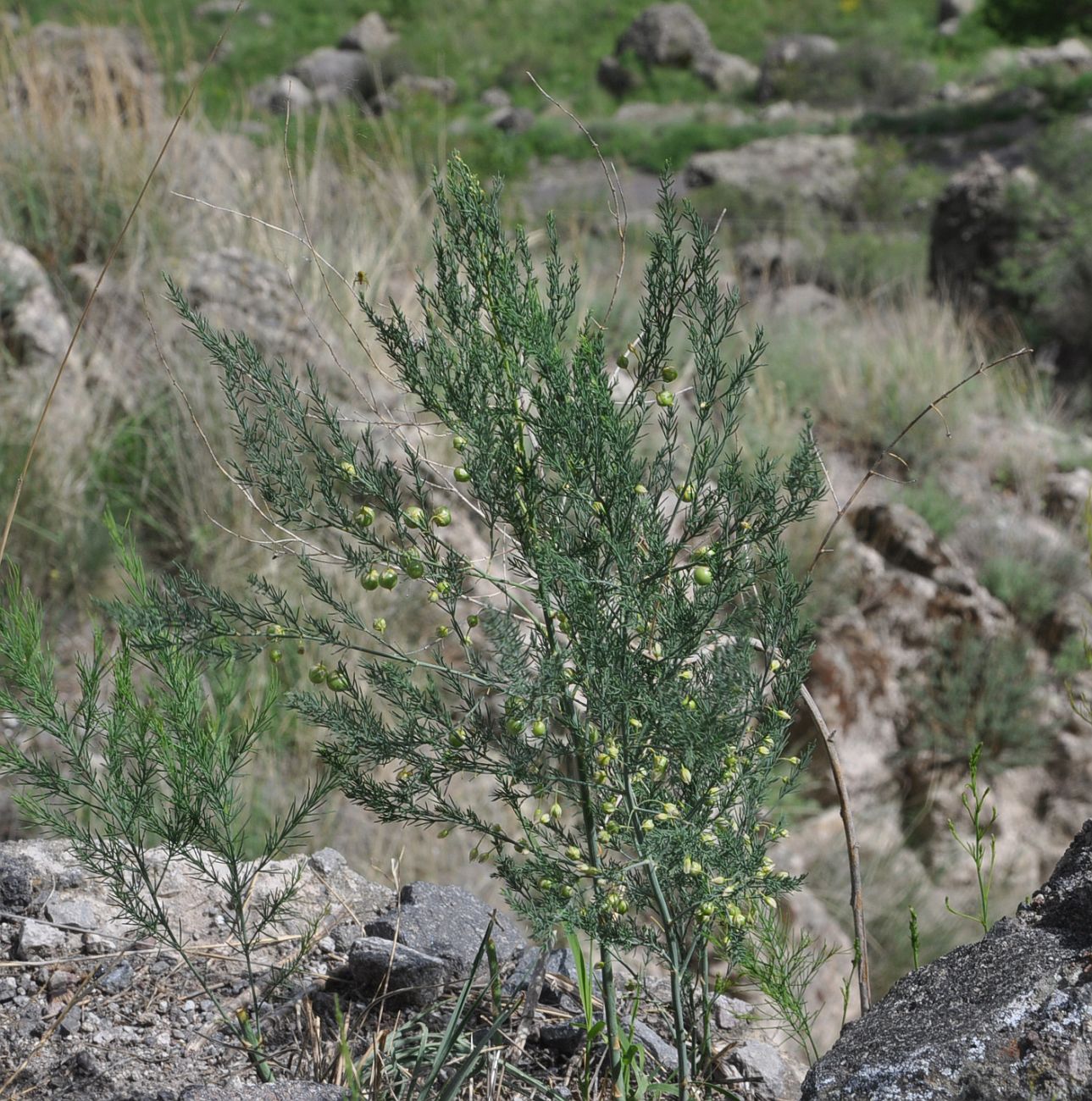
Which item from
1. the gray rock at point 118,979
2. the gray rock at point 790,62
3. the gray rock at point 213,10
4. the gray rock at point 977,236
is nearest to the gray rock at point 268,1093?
the gray rock at point 118,979

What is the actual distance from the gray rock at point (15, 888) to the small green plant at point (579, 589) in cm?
72

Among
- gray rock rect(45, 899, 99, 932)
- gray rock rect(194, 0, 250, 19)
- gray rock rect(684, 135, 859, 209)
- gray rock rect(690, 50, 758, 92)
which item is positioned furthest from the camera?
gray rock rect(690, 50, 758, 92)

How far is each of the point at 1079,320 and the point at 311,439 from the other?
25.4ft

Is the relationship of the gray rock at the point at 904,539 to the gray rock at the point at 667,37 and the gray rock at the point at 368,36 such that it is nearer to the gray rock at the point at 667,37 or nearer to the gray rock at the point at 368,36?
the gray rock at the point at 667,37

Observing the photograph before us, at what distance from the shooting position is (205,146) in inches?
230

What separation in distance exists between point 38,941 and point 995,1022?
1.36 meters

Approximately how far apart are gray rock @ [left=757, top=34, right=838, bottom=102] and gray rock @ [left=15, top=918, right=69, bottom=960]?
2265 cm

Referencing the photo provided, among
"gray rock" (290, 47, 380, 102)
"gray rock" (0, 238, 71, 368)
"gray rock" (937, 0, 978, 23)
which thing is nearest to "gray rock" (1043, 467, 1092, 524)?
"gray rock" (0, 238, 71, 368)

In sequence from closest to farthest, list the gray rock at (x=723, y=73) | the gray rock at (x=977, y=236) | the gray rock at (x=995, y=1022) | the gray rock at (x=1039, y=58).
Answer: the gray rock at (x=995, y=1022) → the gray rock at (x=977, y=236) → the gray rock at (x=1039, y=58) → the gray rock at (x=723, y=73)

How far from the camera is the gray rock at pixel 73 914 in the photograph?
5.72 feet

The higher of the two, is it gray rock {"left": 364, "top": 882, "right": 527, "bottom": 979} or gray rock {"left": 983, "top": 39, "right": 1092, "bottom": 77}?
gray rock {"left": 983, "top": 39, "right": 1092, "bottom": 77}

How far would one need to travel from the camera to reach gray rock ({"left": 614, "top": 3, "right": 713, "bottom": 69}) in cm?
2383

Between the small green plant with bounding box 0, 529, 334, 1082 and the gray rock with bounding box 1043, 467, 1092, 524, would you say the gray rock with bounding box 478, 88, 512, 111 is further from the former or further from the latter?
the small green plant with bounding box 0, 529, 334, 1082

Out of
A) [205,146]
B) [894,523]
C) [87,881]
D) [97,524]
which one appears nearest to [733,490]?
[87,881]
